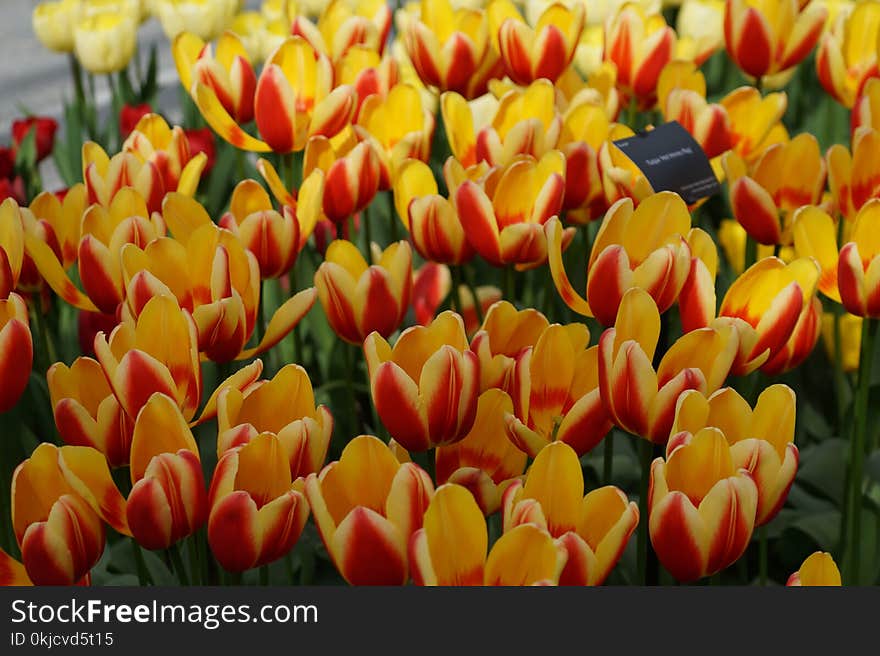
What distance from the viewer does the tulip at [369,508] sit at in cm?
63

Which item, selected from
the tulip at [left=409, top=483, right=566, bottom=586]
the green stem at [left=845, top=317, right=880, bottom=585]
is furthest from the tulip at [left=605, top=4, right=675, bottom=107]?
the tulip at [left=409, top=483, right=566, bottom=586]

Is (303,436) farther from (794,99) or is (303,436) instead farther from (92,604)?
(794,99)

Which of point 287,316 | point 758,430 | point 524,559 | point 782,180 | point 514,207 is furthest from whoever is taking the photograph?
point 782,180

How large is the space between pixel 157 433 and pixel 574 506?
0.78ft

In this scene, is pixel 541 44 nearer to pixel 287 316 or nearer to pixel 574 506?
pixel 287 316

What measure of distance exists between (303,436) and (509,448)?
0.53ft

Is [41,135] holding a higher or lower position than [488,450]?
lower

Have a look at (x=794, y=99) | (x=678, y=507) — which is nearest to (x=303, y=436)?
(x=678, y=507)

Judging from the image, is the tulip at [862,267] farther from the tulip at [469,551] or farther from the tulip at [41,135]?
the tulip at [41,135]

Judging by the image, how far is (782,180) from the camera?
1.16 meters

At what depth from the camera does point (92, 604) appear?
0.61 m

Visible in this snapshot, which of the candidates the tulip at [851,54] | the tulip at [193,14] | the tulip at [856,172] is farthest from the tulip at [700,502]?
the tulip at [193,14]

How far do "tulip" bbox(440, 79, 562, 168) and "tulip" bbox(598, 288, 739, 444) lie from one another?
380mm

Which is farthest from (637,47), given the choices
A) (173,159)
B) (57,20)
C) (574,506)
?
(57,20)
